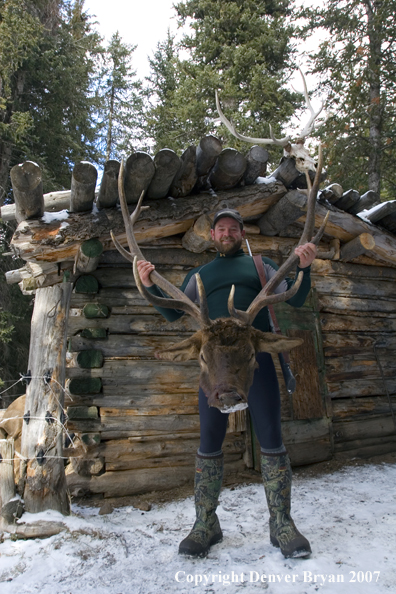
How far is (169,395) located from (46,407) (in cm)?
144

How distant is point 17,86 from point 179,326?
1145 cm

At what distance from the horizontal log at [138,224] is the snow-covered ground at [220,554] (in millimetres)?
2467

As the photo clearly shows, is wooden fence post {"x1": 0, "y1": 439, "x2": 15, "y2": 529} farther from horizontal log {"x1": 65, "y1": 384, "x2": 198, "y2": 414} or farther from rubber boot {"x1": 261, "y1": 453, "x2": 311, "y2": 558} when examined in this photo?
rubber boot {"x1": 261, "y1": 453, "x2": 311, "y2": 558}

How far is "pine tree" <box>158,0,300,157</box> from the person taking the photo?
12.5m

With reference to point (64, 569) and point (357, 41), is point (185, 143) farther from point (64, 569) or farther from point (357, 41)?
point (64, 569)

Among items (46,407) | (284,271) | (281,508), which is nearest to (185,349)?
(284,271)

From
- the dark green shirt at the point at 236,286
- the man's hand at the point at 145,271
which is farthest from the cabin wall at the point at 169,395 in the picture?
the man's hand at the point at 145,271

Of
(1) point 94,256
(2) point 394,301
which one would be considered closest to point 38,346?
(1) point 94,256

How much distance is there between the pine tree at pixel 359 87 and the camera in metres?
11.5

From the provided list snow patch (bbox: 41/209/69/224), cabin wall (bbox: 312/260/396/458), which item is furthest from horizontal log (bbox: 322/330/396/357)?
snow patch (bbox: 41/209/69/224)

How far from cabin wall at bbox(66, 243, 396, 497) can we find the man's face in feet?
6.41

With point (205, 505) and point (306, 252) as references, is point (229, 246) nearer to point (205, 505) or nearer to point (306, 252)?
point (306, 252)

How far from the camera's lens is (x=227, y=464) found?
16.5ft

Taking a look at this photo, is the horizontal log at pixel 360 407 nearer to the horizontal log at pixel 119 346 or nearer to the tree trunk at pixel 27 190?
the horizontal log at pixel 119 346
